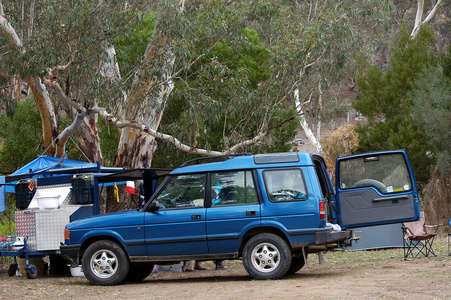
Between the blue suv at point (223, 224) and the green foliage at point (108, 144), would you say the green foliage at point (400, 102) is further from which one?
the blue suv at point (223, 224)

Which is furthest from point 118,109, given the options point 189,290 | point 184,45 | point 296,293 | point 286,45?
point 296,293

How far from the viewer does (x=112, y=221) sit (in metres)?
9.40

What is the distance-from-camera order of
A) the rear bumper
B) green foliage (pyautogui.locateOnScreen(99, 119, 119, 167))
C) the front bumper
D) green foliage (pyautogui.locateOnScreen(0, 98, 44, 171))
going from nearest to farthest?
the rear bumper < the front bumper < green foliage (pyautogui.locateOnScreen(0, 98, 44, 171)) < green foliage (pyautogui.locateOnScreen(99, 119, 119, 167))

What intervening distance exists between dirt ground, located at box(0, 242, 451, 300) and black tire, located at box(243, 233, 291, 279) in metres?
0.15

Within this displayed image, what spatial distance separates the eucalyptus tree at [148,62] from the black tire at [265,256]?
7.91 meters

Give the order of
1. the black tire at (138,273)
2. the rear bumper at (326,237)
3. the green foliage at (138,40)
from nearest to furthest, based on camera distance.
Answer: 1. the rear bumper at (326,237)
2. the black tire at (138,273)
3. the green foliage at (138,40)

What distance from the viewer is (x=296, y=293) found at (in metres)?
7.48

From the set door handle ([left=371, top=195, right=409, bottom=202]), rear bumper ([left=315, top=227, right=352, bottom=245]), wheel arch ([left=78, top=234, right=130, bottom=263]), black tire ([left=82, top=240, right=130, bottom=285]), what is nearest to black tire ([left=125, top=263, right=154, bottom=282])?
black tire ([left=82, top=240, right=130, bottom=285])

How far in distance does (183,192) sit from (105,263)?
1.67m

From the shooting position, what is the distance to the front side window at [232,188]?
9008mm

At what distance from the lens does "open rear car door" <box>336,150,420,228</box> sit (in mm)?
10312

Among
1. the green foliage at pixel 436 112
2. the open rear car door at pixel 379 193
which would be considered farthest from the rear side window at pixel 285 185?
the green foliage at pixel 436 112

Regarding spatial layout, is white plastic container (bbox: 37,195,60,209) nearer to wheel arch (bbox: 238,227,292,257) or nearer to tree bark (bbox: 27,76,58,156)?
wheel arch (bbox: 238,227,292,257)

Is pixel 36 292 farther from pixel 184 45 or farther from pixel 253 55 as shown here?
pixel 253 55
